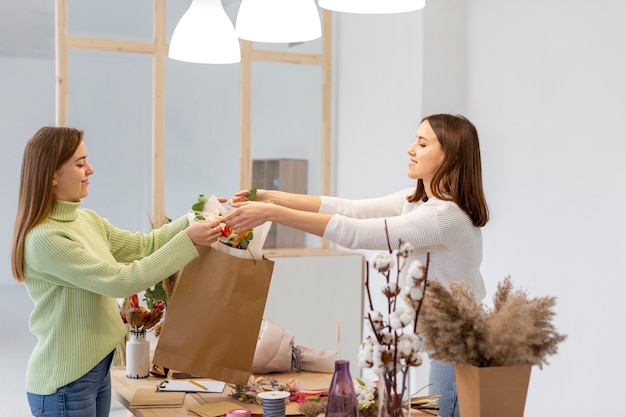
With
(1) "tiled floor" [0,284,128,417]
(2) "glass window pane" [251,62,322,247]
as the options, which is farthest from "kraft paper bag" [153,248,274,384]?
(2) "glass window pane" [251,62,322,247]

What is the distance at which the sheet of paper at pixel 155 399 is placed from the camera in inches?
97.7

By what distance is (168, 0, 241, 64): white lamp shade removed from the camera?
2.95 metres

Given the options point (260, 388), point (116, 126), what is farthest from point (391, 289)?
point (116, 126)

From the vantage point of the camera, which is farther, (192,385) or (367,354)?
(192,385)

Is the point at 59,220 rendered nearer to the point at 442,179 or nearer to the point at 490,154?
the point at 442,179

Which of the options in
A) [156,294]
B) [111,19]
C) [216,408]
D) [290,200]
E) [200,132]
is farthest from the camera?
[200,132]

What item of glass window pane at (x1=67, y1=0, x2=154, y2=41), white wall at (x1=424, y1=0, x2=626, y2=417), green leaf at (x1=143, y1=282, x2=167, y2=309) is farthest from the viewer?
glass window pane at (x1=67, y1=0, x2=154, y2=41)

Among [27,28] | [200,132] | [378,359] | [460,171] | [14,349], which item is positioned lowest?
[14,349]

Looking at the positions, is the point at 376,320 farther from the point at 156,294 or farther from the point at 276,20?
the point at 156,294

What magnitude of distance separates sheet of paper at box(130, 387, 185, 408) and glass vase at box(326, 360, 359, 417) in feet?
2.13

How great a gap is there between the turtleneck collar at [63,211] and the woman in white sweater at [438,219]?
1.61 feet

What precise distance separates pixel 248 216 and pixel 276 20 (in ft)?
2.11

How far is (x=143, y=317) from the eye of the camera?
2953 millimetres

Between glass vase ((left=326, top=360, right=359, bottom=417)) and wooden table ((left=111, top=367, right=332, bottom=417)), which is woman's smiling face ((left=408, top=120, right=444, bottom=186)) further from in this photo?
glass vase ((left=326, top=360, right=359, bottom=417))
